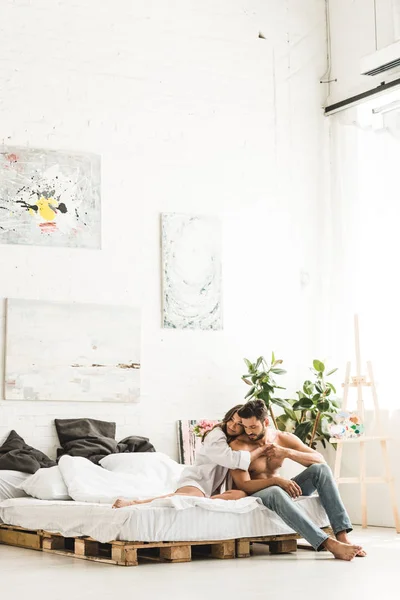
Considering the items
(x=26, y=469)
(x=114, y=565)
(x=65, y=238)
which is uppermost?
(x=65, y=238)

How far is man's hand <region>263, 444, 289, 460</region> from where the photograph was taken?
567 centimetres

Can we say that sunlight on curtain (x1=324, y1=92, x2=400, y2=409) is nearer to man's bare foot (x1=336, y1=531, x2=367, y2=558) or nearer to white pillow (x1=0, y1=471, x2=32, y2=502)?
man's bare foot (x1=336, y1=531, x2=367, y2=558)

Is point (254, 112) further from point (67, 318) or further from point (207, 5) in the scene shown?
point (67, 318)

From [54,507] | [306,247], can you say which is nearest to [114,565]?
[54,507]

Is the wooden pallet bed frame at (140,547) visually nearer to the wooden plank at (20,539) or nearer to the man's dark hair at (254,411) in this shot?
the wooden plank at (20,539)

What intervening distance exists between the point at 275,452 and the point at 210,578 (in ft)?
4.24

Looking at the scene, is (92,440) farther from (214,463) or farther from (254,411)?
(254,411)

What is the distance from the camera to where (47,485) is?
6211 mm

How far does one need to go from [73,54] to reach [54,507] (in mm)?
3821

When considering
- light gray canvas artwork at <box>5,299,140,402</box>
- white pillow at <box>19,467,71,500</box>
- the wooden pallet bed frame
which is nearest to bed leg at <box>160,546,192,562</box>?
the wooden pallet bed frame

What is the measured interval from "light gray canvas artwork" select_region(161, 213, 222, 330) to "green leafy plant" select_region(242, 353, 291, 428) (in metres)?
0.47

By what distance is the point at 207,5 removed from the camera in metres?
8.31

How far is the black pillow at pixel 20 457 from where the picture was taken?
6.66 m

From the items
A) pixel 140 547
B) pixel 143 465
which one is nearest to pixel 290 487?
pixel 140 547
